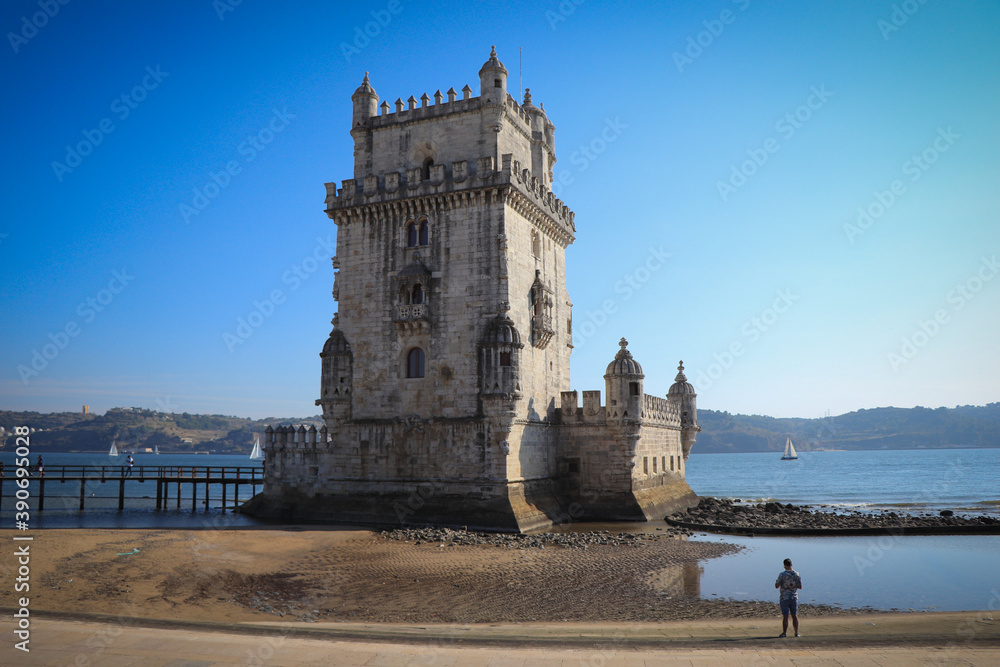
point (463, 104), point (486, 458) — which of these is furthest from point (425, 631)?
point (463, 104)

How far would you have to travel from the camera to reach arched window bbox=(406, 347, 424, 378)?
3166cm

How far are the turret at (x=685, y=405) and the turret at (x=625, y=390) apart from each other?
11.1m

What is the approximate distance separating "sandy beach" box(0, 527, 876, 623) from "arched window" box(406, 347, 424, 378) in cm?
786

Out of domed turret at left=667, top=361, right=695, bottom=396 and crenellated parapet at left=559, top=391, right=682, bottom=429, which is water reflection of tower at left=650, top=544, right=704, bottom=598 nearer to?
crenellated parapet at left=559, top=391, right=682, bottom=429

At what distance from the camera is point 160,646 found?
10797 mm

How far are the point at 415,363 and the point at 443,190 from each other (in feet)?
27.4

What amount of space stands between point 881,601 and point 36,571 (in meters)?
24.6

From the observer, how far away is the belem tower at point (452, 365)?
30.0 meters

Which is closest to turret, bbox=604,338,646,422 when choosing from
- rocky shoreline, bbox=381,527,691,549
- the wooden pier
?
rocky shoreline, bbox=381,527,691,549

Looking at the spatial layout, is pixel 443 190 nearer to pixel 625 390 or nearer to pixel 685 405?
pixel 625 390

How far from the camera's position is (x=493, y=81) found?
106ft

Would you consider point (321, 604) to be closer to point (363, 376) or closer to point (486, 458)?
point (486, 458)

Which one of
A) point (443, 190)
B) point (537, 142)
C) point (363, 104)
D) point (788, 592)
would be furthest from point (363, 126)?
point (788, 592)

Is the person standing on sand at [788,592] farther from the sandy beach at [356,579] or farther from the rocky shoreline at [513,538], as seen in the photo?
the rocky shoreline at [513,538]
